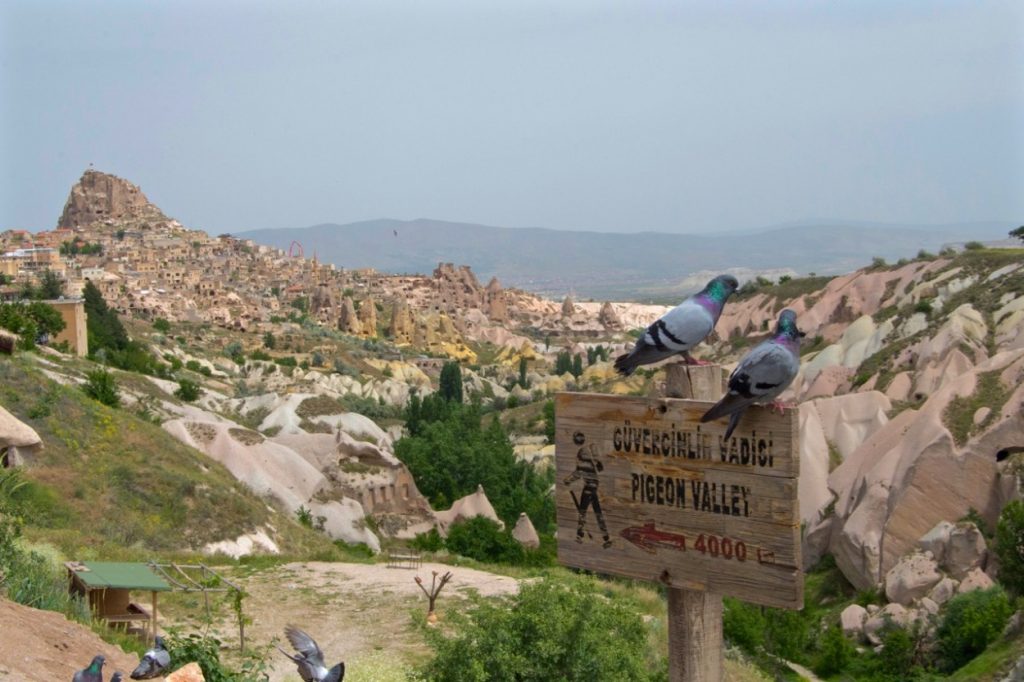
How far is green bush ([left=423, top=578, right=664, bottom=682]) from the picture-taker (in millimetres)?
8344

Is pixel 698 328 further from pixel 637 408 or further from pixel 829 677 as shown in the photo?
pixel 829 677

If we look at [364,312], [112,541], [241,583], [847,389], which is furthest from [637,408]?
[364,312]

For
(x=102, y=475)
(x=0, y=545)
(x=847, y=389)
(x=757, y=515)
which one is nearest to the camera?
(x=757, y=515)

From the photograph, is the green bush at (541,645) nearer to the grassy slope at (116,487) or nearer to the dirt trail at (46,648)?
the dirt trail at (46,648)

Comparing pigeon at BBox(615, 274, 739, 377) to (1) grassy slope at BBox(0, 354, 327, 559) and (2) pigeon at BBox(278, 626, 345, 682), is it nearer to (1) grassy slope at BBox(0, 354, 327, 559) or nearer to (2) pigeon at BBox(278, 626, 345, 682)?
(2) pigeon at BBox(278, 626, 345, 682)

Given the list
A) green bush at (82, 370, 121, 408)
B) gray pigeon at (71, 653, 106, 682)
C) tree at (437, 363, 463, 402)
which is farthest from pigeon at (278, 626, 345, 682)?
tree at (437, 363, 463, 402)

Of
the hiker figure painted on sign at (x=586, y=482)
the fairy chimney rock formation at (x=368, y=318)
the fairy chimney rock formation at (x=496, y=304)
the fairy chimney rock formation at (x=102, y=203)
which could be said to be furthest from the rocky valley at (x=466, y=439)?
the fairy chimney rock formation at (x=102, y=203)

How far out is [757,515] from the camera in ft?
13.0

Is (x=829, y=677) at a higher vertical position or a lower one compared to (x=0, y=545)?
lower

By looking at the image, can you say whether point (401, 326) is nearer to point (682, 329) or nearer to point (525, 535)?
point (525, 535)

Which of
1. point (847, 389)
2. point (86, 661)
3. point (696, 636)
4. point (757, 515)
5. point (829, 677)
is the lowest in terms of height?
point (829, 677)

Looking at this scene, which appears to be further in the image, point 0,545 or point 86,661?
point 0,545

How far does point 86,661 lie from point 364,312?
297 ft

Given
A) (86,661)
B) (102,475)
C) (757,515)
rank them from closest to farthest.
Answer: (757,515)
(86,661)
(102,475)
